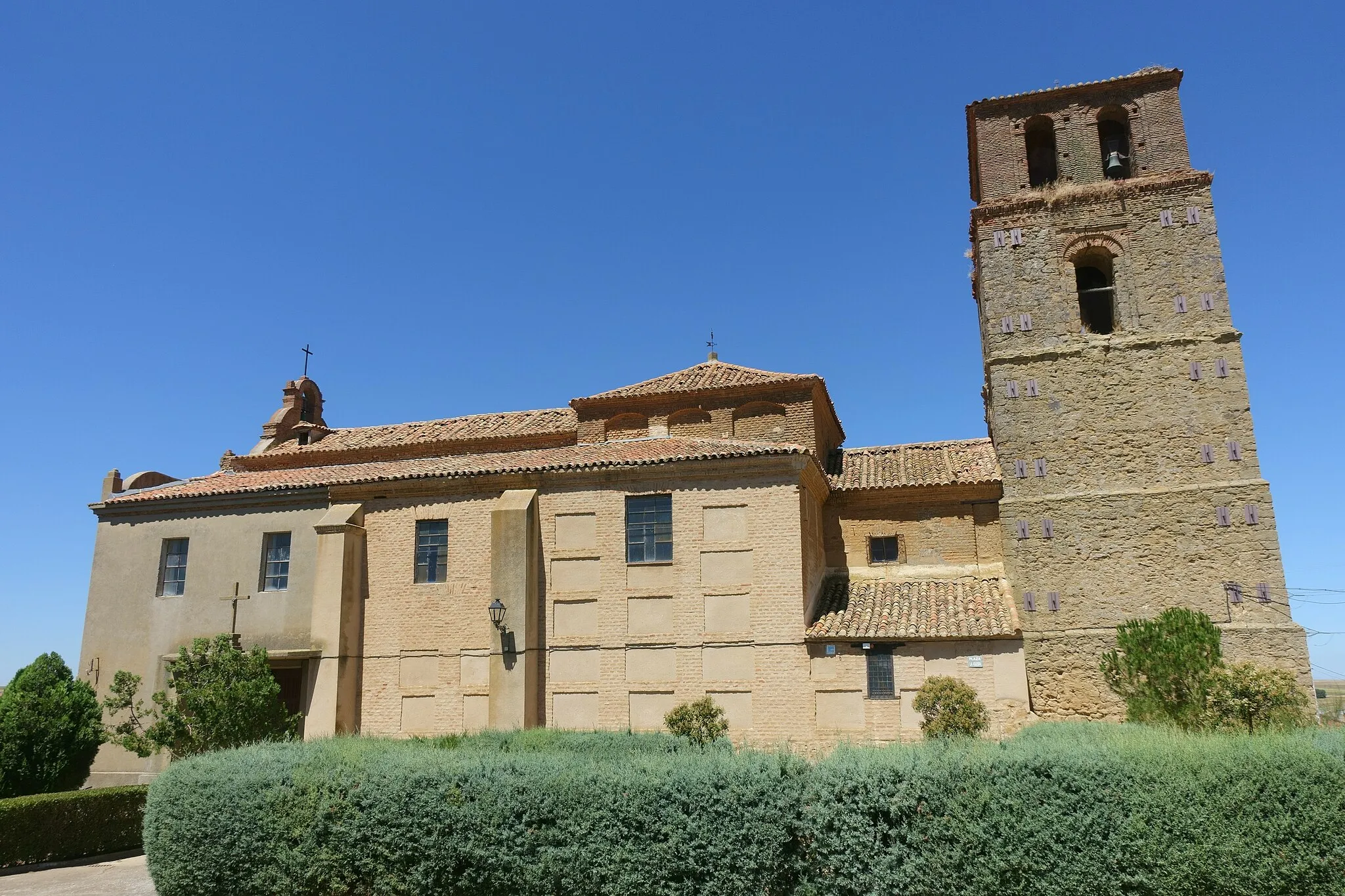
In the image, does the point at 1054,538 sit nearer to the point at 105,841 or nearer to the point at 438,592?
the point at 438,592

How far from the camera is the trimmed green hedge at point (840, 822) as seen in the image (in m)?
8.45

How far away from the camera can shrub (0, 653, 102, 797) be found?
16.6 m

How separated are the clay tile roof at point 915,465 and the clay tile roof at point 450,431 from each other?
7.60 meters

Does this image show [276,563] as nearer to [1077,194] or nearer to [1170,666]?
[1170,666]

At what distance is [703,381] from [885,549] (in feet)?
21.0

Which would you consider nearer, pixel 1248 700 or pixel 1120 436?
pixel 1248 700

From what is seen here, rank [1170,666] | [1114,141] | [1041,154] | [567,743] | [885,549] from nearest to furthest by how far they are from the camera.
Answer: [567,743] → [1170,666] → [885,549] → [1114,141] → [1041,154]

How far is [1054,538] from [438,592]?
1398cm

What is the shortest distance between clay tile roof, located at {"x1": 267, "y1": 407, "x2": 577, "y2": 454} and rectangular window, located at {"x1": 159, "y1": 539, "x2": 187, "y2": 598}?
17.1 feet

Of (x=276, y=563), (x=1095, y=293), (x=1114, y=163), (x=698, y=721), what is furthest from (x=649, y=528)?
(x=1114, y=163)

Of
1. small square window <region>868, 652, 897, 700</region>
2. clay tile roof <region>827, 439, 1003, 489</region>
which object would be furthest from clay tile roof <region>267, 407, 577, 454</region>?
small square window <region>868, 652, 897, 700</region>

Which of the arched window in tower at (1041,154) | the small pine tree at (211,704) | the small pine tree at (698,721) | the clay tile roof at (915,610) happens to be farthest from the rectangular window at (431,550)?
the arched window in tower at (1041,154)

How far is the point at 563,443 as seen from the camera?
82.4ft

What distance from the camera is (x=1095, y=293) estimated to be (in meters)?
22.8
